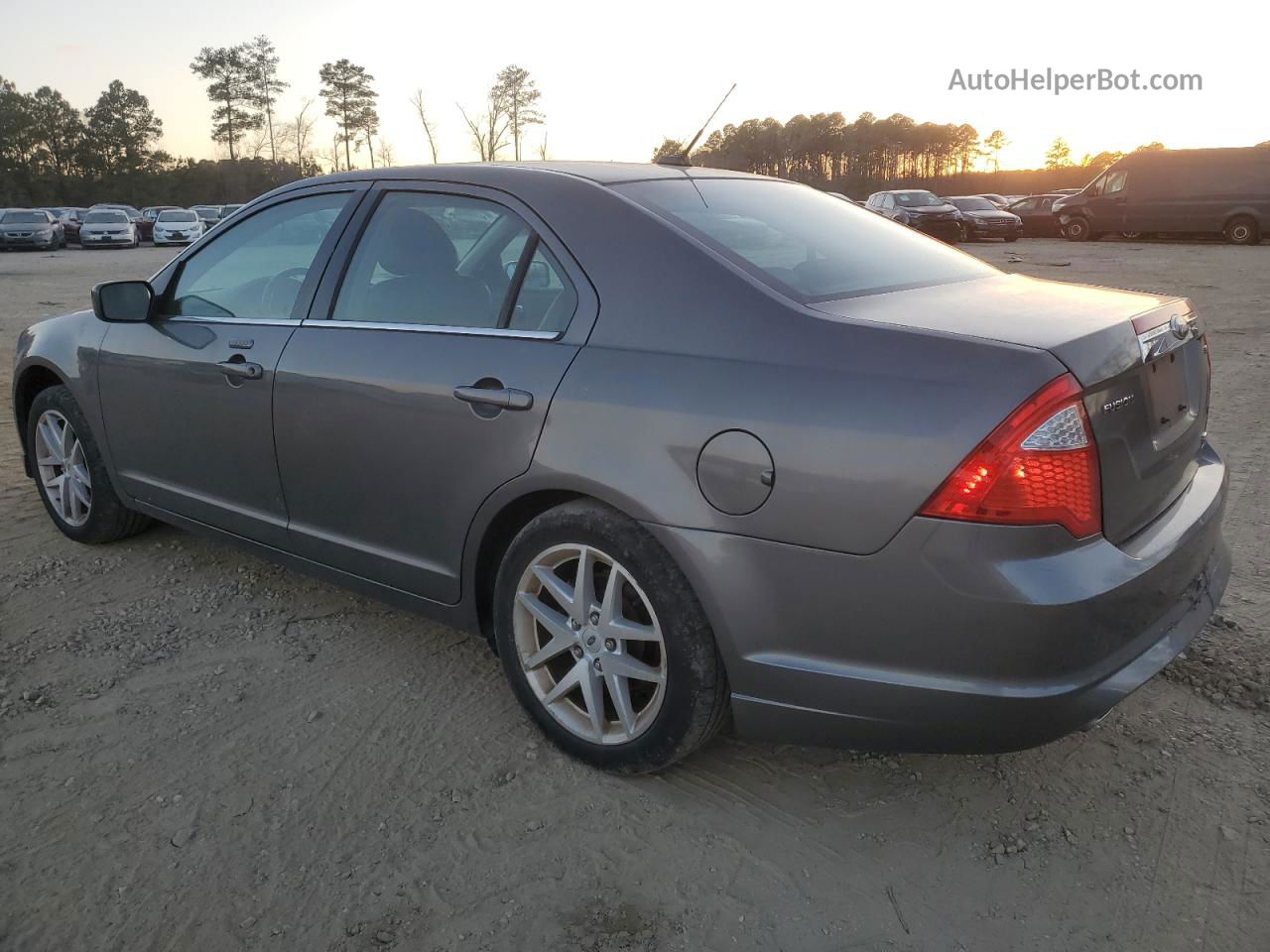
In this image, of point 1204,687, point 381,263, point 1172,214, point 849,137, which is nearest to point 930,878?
point 1204,687

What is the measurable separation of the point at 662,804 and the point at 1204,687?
1.72m

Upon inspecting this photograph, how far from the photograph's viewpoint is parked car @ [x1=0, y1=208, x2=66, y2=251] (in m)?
32.2

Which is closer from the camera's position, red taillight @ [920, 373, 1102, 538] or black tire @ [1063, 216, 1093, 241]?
red taillight @ [920, 373, 1102, 538]

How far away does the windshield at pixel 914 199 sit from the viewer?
27.7m

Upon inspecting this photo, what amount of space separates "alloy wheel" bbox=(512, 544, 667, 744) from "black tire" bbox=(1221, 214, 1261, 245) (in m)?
26.4

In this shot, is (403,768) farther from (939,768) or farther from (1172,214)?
(1172,214)

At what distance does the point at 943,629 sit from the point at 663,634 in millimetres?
686

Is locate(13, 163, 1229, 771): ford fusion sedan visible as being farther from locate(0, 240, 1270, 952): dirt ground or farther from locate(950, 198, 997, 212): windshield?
locate(950, 198, 997, 212): windshield

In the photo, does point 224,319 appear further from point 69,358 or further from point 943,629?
point 943,629

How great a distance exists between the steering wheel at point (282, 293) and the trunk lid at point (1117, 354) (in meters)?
1.91

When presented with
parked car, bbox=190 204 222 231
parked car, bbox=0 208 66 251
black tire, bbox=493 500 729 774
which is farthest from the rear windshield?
parked car, bbox=190 204 222 231

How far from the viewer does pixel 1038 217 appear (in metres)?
29.8

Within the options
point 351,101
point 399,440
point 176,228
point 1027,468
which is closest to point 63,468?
point 399,440

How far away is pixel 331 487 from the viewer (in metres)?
3.16
